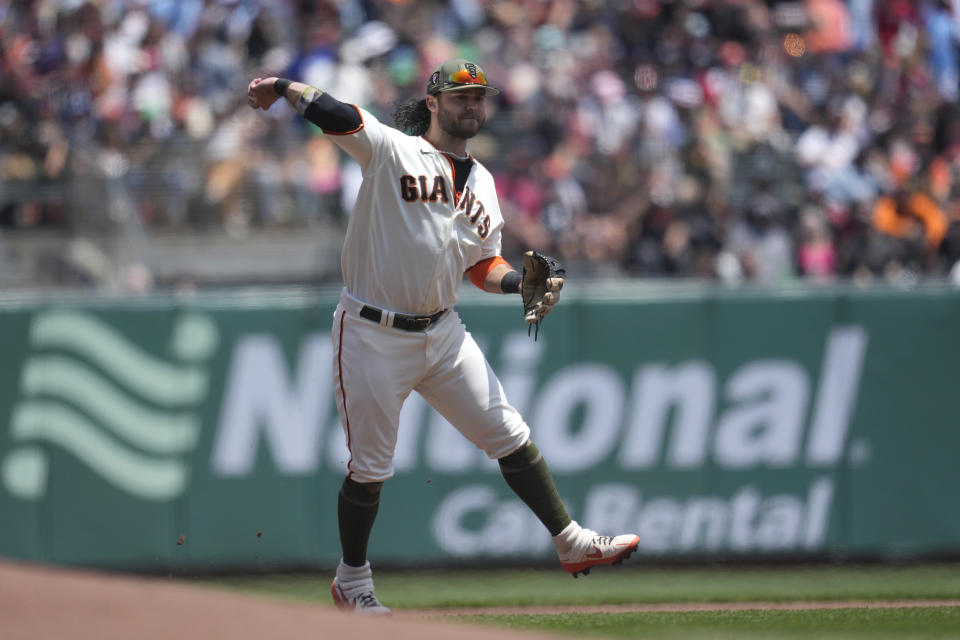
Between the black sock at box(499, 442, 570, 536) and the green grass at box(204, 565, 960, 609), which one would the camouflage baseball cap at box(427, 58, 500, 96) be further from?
the green grass at box(204, 565, 960, 609)

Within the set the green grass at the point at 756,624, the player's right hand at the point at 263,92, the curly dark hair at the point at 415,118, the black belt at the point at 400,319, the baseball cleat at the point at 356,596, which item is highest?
the player's right hand at the point at 263,92

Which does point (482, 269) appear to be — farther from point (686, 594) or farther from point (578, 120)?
point (578, 120)

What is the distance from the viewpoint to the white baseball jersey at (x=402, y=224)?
5363 millimetres

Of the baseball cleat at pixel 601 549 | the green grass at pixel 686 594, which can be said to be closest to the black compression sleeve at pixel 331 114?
the baseball cleat at pixel 601 549

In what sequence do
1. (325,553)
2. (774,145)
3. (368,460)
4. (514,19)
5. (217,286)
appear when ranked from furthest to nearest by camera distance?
(514,19), (774,145), (217,286), (325,553), (368,460)

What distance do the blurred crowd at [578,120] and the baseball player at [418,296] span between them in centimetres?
522

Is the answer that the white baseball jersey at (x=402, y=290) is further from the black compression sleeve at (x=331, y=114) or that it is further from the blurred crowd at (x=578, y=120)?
the blurred crowd at (x=578, y=120)

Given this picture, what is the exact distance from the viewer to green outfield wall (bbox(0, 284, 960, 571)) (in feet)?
27.7

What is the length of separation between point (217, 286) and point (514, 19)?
15.3 ft

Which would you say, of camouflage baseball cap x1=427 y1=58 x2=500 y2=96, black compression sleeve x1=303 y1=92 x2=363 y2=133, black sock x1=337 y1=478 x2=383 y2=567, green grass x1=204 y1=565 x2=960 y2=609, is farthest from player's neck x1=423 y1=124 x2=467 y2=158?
green grass x1=204 y1=565 x2=960 y2=609

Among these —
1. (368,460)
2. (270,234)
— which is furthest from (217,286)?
(368,460)

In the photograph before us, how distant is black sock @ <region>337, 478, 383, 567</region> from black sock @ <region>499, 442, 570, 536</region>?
59cm

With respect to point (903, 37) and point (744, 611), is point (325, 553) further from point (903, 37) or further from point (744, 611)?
point (903, 37)

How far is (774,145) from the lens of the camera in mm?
11969
